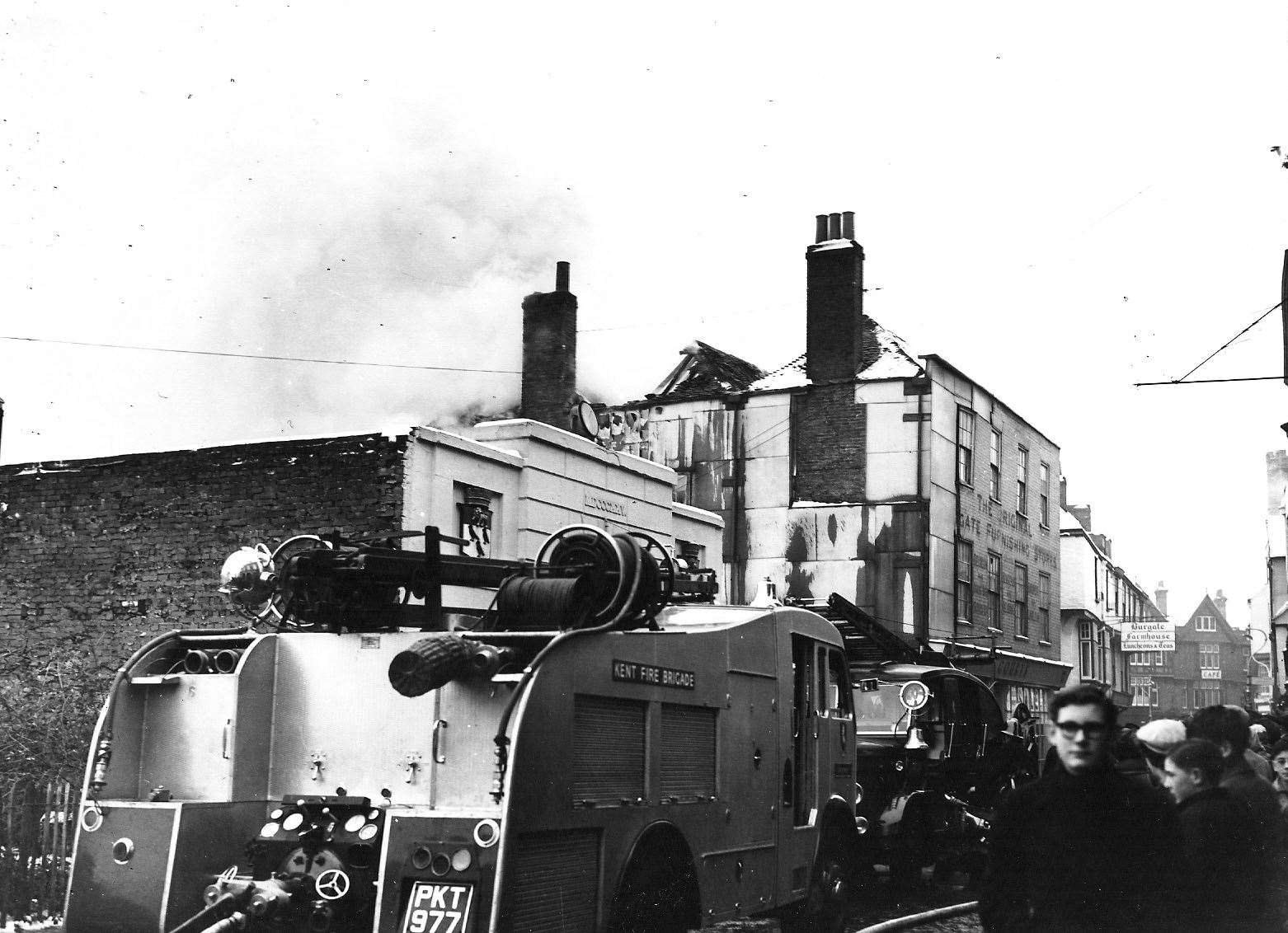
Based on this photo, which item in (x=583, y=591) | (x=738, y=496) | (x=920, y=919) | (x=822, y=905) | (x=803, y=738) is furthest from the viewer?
(x=738, y=496)

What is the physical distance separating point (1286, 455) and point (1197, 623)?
69.9 meters

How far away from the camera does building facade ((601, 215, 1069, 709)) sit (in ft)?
100.0

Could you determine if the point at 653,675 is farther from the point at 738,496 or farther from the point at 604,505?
the point at 738,496

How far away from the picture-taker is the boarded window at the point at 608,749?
7527mm

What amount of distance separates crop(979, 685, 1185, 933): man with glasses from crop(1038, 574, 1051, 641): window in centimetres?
3537

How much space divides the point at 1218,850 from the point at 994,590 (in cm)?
3047

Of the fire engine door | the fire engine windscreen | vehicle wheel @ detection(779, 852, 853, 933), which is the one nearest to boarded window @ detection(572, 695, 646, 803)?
the fire engine door

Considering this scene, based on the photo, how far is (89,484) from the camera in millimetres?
22109

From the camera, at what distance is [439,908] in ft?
22.8

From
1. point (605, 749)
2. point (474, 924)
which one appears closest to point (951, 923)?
point (605, 749)

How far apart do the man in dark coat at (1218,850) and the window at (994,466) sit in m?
29.4

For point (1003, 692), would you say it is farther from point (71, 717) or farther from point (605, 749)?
point (605, 749)

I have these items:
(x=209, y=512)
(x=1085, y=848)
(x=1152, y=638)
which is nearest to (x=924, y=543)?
(x=1152, y=638)

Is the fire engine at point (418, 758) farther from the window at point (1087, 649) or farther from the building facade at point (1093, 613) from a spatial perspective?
the window at point (1087, 649)
